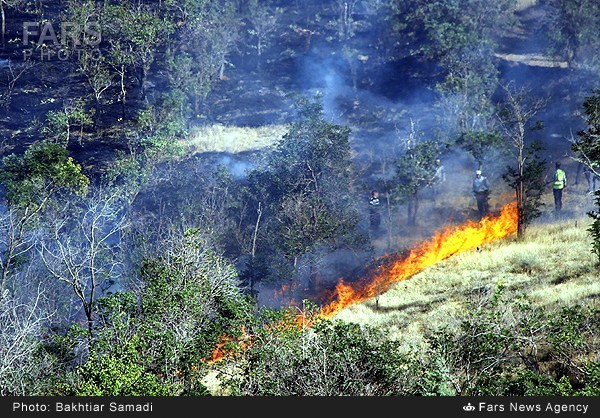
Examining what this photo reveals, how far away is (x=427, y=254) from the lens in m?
43.9

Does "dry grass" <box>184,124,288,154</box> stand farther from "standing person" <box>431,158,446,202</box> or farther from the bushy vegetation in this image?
"standing person" <box>431,158,446,202</box>

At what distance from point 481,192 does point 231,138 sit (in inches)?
941

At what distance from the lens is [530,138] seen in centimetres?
5528

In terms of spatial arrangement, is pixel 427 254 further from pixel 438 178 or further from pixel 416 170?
pixel 438 178

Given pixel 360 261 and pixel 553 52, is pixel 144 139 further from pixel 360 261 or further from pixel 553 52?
pixel 553 52

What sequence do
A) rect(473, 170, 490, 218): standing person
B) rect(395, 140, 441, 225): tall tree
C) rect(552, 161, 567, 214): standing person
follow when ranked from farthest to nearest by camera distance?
1. rect(395, 140, 441, 225): tall tree
2. rect(473, 170, 490, 218): standing person
3. rect(552, 161, 567, 214): standing person

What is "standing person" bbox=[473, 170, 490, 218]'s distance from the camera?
43375 millimetres

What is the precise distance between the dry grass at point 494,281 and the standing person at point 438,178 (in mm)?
9973

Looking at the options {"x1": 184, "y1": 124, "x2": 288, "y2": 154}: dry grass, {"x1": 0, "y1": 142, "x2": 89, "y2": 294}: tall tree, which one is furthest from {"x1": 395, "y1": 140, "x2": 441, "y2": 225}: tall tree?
{"x1": 0, "y1": 142, "x2": 89, "y2": 294}: tall tree

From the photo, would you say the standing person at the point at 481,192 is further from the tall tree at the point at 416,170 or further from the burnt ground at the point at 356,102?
the tall tree at the point at 416,170

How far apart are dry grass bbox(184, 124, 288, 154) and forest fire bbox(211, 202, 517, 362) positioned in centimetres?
1824

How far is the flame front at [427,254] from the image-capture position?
4128cm

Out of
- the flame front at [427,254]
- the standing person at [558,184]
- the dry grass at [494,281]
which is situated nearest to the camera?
the dry grass at [494,281]

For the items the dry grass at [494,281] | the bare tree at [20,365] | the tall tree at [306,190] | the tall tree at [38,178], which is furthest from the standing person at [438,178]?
the bare tree at [20,365]
